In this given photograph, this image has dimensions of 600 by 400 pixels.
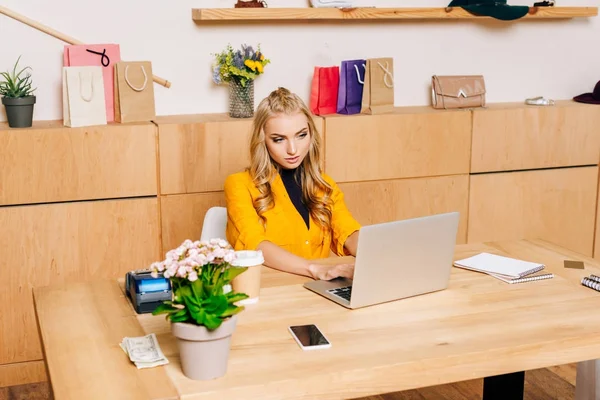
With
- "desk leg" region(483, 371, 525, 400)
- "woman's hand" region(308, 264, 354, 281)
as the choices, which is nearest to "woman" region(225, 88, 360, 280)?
"woman's hand" region(308, 264, 354, 281)

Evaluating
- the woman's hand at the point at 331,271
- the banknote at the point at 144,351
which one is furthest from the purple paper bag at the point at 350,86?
the banknote at the point at 144,351

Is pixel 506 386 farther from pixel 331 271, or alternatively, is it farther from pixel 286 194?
pixel 286 194

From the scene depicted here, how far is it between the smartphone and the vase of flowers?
1.90 meters

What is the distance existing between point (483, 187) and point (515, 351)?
2.31 metres

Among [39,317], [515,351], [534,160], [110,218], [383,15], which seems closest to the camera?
[515,351]

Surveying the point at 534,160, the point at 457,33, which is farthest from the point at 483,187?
the point at 457,33

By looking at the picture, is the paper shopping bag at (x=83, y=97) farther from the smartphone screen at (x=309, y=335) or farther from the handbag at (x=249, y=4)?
the smartphone screen at (x=309, y=335)

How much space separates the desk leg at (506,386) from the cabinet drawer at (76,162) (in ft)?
5.63

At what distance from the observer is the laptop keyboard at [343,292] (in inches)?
86.6

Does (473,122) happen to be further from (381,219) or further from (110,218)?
(110,218)

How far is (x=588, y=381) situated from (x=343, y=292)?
1.08 meters

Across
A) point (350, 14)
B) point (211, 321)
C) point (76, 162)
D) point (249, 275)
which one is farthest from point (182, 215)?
point (211, 321)

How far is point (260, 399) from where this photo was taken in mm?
1660

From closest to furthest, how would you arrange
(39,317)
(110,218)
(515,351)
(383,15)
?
1. (515,351)
2. (39,317)
3. (110,218)
4. (383,15)
